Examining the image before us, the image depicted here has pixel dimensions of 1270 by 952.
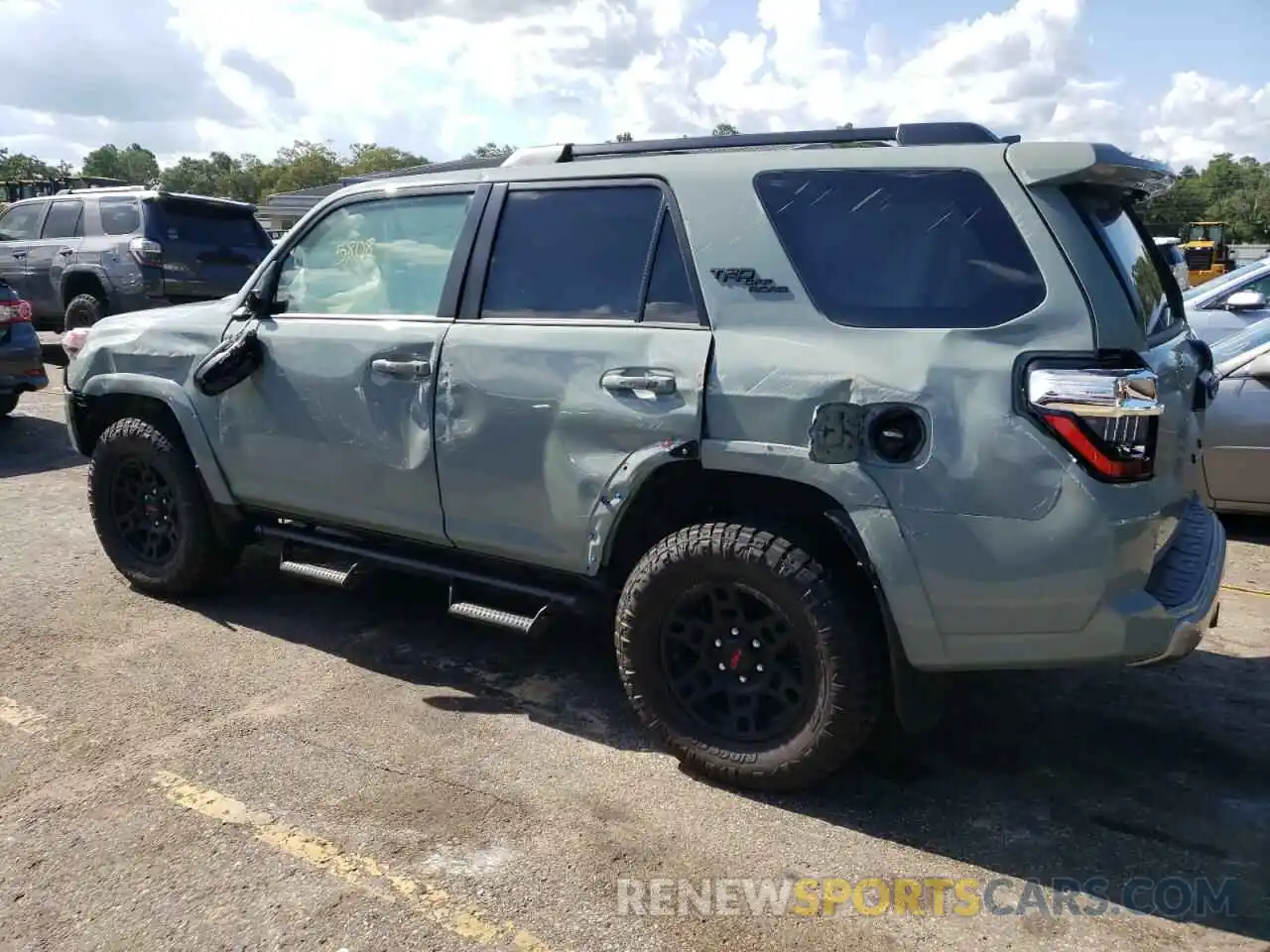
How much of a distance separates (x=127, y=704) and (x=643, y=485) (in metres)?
2.14

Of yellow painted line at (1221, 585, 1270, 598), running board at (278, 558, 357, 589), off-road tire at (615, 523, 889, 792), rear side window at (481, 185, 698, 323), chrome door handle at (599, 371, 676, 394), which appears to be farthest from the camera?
yellow painted line at (1221, 585, 1270, 598)

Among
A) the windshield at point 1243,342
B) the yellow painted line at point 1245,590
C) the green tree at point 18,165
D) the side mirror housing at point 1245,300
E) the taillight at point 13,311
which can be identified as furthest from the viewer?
the green tree at point 18,165

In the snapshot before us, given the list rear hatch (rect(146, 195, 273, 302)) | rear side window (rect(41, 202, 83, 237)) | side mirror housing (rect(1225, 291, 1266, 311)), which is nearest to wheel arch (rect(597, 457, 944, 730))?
Answer: side mirror housing (rect(1225, 291, 1266, 311))

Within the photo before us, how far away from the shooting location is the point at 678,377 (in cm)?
330

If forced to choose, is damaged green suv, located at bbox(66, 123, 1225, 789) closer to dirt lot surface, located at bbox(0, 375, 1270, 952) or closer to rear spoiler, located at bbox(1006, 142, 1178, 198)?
rear spoiler, located at bbox(1006, 142, 1178, 198)

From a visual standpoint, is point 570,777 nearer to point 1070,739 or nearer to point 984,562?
point 984,562

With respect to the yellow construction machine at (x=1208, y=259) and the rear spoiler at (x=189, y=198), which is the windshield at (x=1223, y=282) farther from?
the yellow construction machine at (x=1208, y=259)

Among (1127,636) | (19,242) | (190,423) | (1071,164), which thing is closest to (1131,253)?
(1071,164)

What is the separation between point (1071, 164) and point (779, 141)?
3.13 ft

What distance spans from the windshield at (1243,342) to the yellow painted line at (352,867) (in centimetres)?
549

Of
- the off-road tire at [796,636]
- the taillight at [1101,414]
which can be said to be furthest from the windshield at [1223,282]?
the off-road tire at [796,636]

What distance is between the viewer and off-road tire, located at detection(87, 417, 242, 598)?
4.79 meters

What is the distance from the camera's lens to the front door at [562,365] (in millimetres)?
3383

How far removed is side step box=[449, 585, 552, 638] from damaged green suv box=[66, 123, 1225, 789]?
0.01 metres
